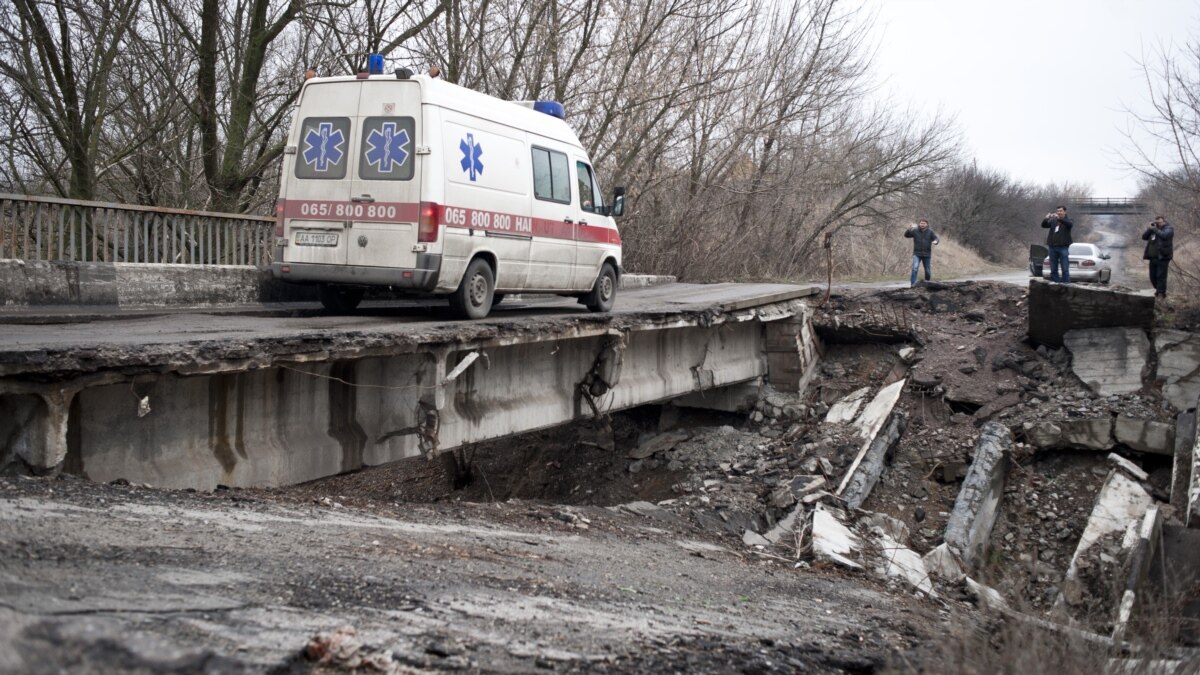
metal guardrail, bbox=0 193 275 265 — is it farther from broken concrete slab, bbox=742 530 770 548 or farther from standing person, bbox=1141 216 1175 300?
standing person, bbox=1141 216 1175 300

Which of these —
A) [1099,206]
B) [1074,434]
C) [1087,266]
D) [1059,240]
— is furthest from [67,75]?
[1099,206]

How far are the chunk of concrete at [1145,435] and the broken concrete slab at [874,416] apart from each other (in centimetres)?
275

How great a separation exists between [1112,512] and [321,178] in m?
8.96

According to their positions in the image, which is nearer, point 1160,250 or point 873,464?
point 873,464

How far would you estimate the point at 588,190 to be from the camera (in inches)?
445

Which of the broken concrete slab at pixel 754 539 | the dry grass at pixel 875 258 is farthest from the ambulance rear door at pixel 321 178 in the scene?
the dry grass at pixel 875 258

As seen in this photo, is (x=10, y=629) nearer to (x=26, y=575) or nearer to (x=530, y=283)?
(x=26, y=575)

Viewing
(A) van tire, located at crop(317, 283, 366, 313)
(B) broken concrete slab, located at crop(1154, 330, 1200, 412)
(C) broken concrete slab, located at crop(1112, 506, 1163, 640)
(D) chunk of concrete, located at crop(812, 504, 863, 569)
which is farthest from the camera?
(B) broken concrete slab, located at crop(1154, 330, 1200, 412)

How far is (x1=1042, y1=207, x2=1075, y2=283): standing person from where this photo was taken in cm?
1838

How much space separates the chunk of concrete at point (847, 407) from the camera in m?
13.8

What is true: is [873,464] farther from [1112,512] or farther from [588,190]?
[588,190]

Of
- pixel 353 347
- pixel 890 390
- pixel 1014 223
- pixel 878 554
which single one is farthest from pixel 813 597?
pixel 1014 223

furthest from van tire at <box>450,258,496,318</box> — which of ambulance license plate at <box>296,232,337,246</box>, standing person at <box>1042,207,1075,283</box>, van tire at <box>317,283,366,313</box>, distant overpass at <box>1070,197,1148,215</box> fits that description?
distant overpass at <box>1070,197,1148,215</box>

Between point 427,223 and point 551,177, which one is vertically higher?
point 551,177
